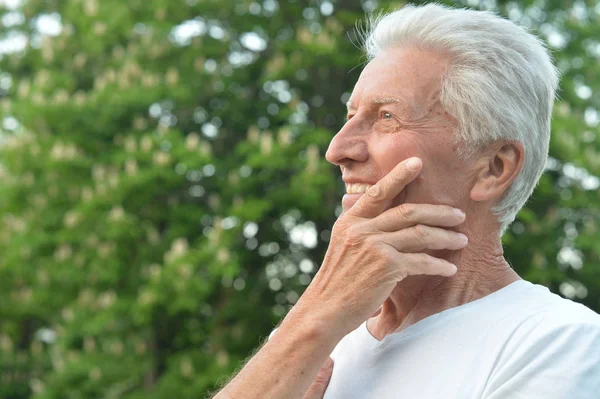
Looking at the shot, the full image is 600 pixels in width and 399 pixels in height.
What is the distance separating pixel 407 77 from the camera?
170 cm

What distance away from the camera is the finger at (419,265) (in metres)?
1.54

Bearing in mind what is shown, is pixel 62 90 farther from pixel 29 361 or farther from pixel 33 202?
pixel 29 361

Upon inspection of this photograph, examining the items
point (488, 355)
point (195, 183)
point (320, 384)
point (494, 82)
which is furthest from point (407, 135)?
point (195, 183)

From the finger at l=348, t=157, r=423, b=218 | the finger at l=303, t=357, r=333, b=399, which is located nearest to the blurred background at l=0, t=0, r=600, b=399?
the finger at l=303, t=357, r=333, b=399

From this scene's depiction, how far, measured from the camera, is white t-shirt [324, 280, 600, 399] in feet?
4.50

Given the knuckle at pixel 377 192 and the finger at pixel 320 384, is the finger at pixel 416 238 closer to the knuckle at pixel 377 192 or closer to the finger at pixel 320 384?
the knuckle at pixel 377 192

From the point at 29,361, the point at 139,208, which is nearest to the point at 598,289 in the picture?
the point at 139,208

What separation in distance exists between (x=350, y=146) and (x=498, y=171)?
0.31m

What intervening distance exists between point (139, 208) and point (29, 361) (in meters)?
3.48

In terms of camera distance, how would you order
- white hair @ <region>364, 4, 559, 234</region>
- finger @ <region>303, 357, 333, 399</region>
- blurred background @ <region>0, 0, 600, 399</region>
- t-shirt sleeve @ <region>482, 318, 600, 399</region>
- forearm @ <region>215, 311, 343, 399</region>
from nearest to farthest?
t-shirt sleeve @ <region>482, 318, 600, 399</region> < forearm @ <region>215, 311, 343, 399</region> < white hair @ <region>364, 4, 559, 234</region> < finger @ <region>303, 357, 333, 399</region> < blurred background @ <region>0, 0, 600, 399</region>

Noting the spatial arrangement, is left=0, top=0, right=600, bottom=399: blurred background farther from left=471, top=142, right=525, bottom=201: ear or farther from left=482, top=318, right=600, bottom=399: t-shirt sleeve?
left=482, top=318, right=600, bottom=399: t-shirt sleeve

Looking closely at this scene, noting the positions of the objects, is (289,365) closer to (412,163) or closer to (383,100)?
(412,163)

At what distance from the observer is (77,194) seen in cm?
915

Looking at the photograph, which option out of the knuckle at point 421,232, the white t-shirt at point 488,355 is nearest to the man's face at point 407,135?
the knuckle at point 421,232
